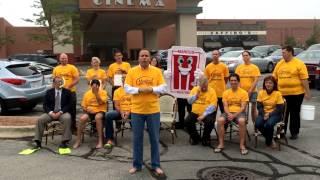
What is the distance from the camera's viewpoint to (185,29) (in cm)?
3644

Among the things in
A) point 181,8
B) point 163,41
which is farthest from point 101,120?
point 163,41

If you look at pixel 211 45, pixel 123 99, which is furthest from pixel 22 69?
pixel 211 45

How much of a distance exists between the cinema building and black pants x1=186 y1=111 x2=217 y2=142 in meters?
24.5

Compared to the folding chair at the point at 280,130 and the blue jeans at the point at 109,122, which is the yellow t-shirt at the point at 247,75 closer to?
the folding chair at the point at 280,130

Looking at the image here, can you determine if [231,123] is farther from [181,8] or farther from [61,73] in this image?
[181,8]

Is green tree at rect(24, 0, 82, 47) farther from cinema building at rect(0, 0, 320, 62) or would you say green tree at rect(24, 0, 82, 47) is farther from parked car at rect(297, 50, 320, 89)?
parked car at rect(297, 50, 320, 89)

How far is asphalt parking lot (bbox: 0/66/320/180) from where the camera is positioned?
22.6ft

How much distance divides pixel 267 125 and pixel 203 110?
1172 millimetres

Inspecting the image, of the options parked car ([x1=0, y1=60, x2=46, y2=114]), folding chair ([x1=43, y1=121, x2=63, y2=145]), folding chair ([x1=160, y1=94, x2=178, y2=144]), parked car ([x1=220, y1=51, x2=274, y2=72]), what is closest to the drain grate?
folding chair ([x1=160, y1=94, x2=178, y2=144])

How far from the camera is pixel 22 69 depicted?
12.8 m

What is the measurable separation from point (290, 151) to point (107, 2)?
84.7 ft

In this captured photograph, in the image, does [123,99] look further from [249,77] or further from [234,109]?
[249,77]

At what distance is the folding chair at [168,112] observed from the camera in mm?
9305

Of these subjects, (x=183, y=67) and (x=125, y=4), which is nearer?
(x=183, y=67)
